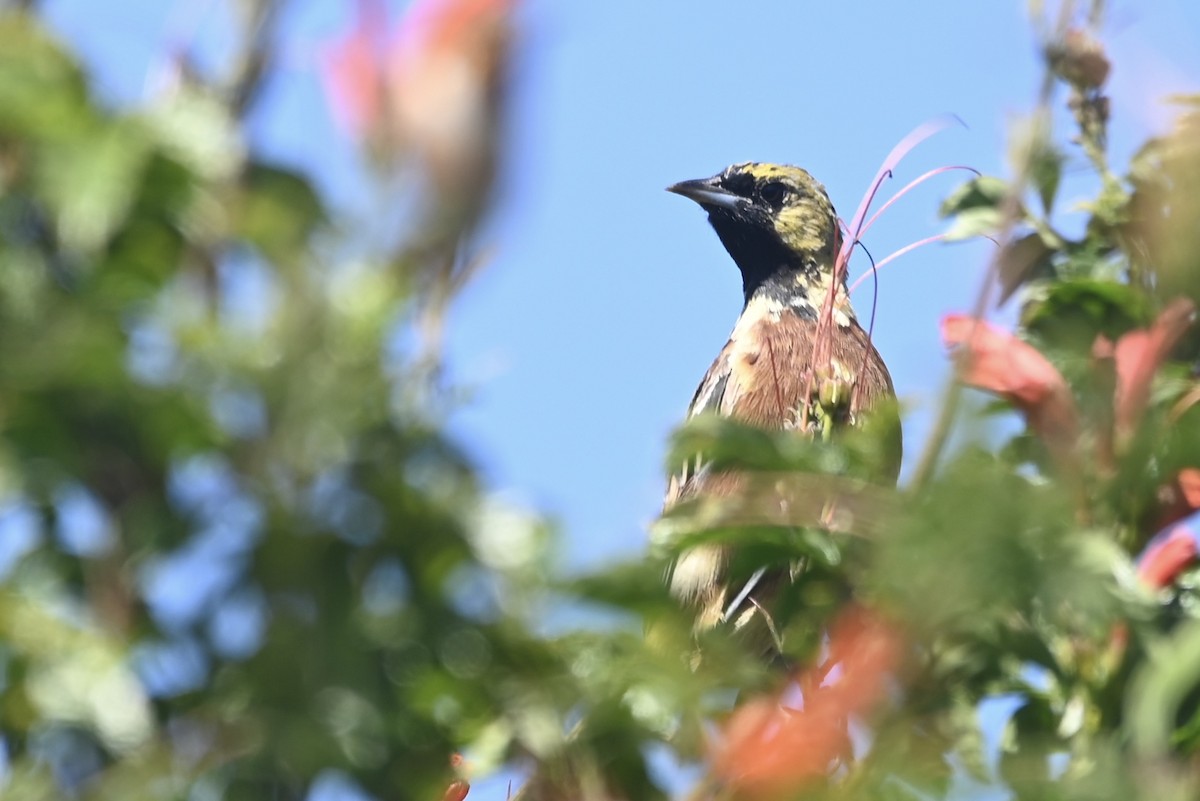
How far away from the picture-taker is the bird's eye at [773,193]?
23.3 feet

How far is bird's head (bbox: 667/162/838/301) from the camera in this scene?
704 centimetres

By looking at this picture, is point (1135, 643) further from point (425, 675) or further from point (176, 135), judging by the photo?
point (176, 135)

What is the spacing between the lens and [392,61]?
1261 millimetres

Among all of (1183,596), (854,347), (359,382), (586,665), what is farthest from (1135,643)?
(854,347)

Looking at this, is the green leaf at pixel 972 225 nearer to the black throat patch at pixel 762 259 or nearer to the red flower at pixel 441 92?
the red flower at pixel 441 92

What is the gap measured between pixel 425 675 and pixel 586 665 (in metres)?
0.20

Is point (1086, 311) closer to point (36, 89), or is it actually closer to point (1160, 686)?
point (1160, 686)

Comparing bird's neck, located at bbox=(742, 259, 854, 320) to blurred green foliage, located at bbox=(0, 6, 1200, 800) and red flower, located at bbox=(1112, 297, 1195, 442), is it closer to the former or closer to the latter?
red flower, located at bbox=(1112, 297, 1195, 442)

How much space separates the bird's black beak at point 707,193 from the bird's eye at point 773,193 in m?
A: 0.10

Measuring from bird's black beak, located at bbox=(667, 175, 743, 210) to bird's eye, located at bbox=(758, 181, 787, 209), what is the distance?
0.34 feet

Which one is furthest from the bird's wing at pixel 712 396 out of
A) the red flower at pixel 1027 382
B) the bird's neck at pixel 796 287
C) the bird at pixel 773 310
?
the red flower at pixel 1027 382

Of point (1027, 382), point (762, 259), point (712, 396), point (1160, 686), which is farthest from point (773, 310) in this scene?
point (1160, 686)

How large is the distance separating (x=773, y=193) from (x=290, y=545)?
235 inches

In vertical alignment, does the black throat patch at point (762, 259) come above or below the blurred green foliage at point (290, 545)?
below
